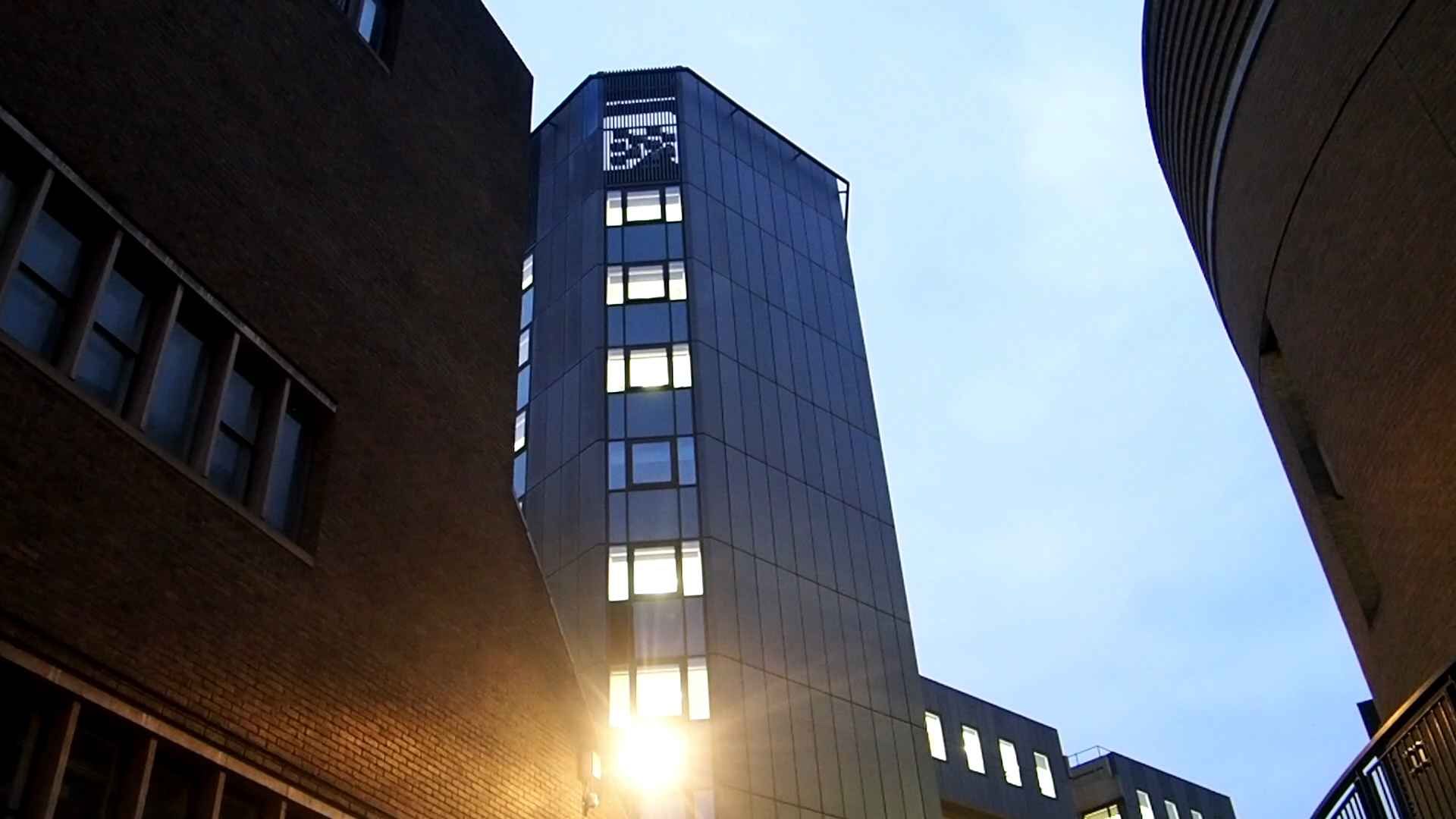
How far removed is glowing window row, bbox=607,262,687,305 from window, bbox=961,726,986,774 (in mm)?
17062

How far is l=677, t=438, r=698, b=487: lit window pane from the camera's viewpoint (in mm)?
32094

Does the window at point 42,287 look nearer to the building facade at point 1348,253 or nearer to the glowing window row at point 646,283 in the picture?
the building facade at point 1348,253

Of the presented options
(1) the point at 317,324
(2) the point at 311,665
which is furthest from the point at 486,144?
(2) the point at 311,665

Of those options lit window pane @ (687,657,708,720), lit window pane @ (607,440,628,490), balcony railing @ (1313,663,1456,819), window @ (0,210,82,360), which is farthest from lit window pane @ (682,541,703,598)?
window @ (0,210,82,360)

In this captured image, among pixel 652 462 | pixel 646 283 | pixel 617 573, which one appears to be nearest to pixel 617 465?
pixel 652 462

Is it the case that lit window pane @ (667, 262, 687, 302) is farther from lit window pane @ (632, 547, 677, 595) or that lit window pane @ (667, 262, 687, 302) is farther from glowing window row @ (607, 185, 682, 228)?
lit window pane @ (632, 547, 677, 595)

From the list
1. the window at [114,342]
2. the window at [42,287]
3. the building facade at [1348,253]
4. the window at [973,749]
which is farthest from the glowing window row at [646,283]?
the window at [42,287]

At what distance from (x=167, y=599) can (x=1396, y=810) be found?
454 inches

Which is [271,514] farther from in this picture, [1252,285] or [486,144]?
[1252,285]

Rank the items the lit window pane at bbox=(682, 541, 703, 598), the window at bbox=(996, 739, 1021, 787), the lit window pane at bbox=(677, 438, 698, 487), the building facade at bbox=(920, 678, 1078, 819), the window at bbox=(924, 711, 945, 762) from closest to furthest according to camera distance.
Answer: the lit window pane at bbox=(682, 541, 703, 598) → the lit window pane at bbox=(677, 438, 698, 487) → the window at bbox=(924, 711, 945, 762) → the building facade at bbox=(920, 678, 1078, 819) → the window at bbox=(996, 739, 1021, 787)

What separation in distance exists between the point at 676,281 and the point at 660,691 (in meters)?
13.0

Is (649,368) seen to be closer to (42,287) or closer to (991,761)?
(991,761)

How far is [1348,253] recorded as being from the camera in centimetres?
1764

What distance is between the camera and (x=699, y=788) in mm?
27453
